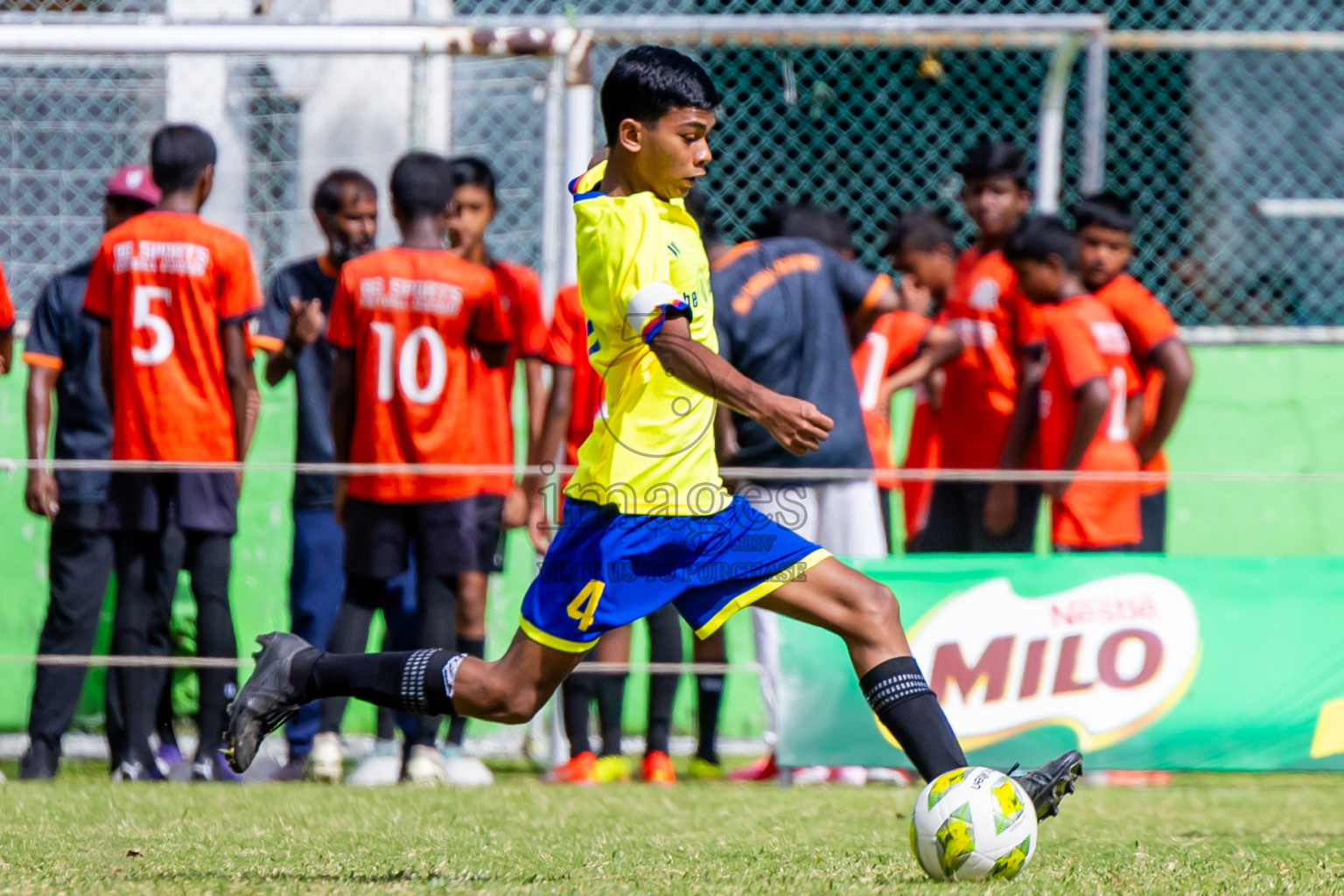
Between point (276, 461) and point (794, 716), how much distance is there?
10.2 ft

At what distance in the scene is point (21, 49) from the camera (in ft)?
22.8

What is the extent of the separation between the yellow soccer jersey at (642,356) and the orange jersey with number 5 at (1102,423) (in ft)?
10.5

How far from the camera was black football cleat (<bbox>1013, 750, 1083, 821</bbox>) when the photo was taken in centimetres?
366

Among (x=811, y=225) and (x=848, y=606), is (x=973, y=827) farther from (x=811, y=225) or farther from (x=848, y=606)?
(x=811, y=225)

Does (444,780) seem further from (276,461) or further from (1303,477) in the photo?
(1303,477)

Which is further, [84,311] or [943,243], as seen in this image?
[943,243]

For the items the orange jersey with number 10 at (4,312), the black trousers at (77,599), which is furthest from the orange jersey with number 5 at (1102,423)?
the orange jersey with number 10 at (4,312)

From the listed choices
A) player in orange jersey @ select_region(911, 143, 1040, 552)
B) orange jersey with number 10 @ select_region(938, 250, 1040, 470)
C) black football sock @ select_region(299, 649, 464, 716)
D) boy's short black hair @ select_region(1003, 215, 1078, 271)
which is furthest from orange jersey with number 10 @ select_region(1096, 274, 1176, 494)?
black football sock @ select_region(299, 649, 464, 716)

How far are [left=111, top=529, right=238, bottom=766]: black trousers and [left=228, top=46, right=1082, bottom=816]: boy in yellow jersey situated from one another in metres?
2.71

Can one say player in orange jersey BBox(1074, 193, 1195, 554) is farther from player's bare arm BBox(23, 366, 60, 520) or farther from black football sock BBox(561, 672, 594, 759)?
player's bare arm BBox(23, 366, 60, 520)

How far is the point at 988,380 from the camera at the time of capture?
23.8ft

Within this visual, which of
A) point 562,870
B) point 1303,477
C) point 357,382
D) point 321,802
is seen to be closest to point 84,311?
point 357,382

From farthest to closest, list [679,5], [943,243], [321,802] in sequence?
[679,5]
[943,243]
[321,802]

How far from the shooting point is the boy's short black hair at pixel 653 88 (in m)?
3.73
